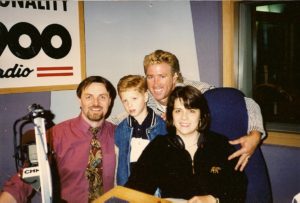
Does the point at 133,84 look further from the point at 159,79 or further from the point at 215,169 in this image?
the point at 215,169

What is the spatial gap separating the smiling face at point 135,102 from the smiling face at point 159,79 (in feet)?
0.77

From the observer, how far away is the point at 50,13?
244 cm

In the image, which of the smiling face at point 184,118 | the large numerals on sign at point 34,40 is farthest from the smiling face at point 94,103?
the smiling face at point 184,118

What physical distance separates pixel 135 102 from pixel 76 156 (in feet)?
1.79

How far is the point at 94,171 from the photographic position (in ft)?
7.11

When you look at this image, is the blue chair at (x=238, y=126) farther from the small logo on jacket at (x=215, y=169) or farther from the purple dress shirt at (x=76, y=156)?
the purple dress shirt at (x=76, y=156)

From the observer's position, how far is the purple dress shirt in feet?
7.06

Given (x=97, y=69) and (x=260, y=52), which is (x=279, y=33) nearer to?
(x=260, y=52)

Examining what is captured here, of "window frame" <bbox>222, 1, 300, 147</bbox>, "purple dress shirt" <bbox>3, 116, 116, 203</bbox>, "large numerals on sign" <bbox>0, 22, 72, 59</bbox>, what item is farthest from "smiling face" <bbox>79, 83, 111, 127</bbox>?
"window frame" <bbox>222, 1, 300, 147</bbox>

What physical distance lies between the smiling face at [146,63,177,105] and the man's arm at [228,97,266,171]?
24.2 inches

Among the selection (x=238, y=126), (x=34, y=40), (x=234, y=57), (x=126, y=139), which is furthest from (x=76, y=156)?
(x=234, y=57)

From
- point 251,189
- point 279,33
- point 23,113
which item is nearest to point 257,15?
point 279,33

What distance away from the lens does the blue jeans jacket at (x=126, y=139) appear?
2.14 m

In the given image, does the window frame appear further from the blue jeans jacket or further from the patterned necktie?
the patterned necktie
